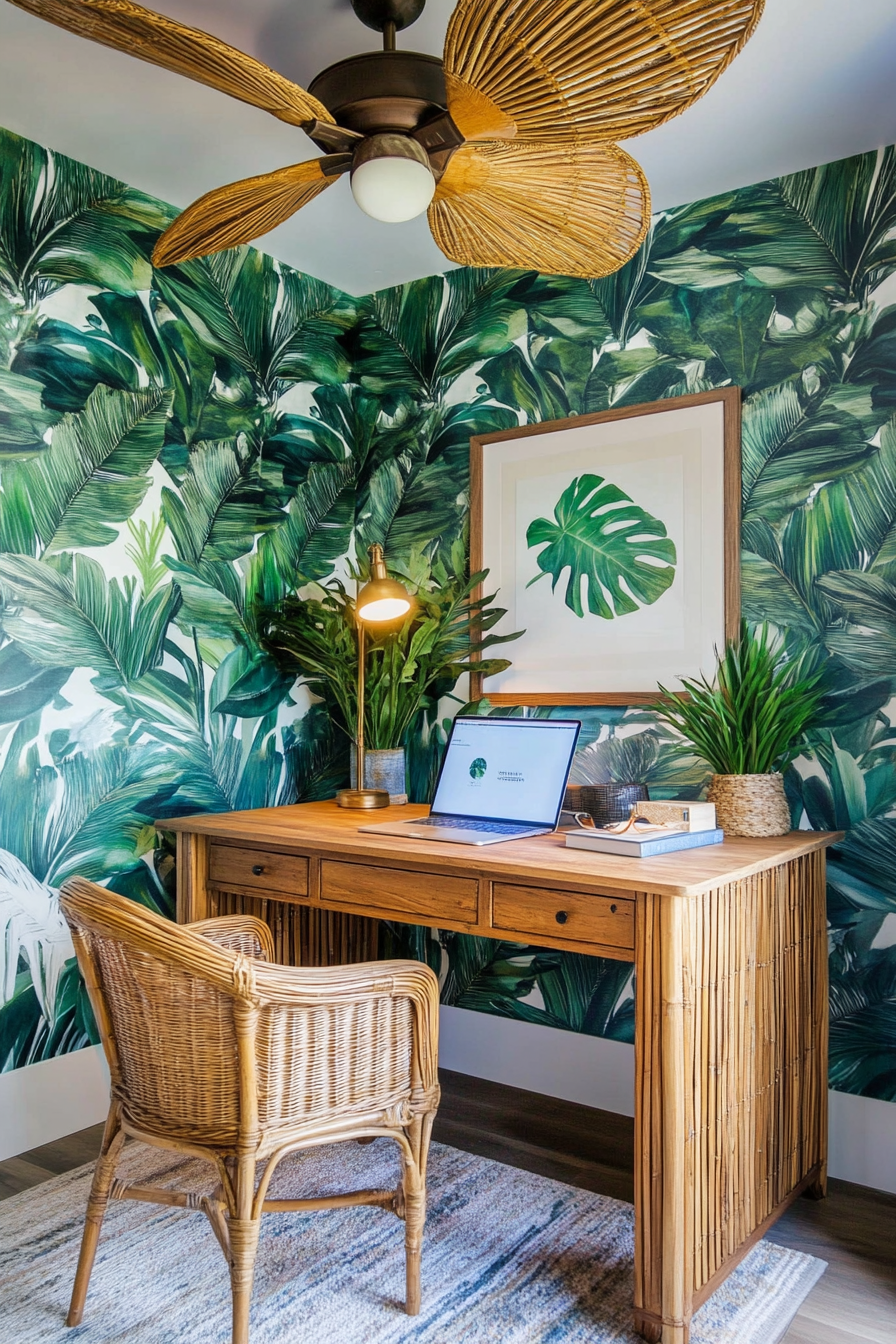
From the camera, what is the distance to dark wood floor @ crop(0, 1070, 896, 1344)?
170cm

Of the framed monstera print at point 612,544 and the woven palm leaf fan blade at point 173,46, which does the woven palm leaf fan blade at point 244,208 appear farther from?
the framed monstera print at point 612,544

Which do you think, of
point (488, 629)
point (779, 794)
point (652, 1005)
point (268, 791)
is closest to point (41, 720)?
point (268, 791)

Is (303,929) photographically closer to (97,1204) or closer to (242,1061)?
(97,1204)

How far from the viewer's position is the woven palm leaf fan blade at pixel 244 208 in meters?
1.62

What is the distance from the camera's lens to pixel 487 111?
4.77 feet

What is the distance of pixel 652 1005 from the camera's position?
161 centimetres

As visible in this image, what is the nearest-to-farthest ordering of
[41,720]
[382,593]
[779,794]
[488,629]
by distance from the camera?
1. [779,794]
2. [41,720]
3. [382,593]
4. [488,629]

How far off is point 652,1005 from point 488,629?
4.70 ft

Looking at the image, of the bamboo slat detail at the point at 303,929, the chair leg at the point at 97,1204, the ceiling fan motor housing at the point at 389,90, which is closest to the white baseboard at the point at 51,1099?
the bamboo slat detail at the point at 303,929

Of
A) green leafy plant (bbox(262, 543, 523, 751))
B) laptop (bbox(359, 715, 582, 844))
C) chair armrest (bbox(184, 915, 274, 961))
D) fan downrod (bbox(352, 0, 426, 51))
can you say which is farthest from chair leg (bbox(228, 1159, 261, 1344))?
fan downrod (bbox(352, 0, 426, 51))

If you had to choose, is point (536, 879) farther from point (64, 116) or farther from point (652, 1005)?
point (64, 116)

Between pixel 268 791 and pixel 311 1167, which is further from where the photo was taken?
pixel 268 791

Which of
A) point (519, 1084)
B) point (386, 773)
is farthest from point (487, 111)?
point (519, 1084)

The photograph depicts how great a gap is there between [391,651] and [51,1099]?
56.4 inches
